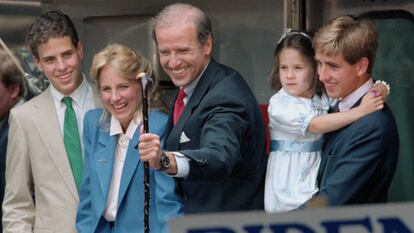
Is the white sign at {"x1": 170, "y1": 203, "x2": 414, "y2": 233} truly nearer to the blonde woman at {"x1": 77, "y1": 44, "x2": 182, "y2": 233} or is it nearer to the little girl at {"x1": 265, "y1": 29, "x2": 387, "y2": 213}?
the little girl at {"x1": 265, "y1": 29, "x2": 387, "y2": 213}

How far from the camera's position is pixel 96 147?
5.51 metres

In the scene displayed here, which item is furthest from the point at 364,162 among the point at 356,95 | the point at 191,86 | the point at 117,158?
the point at 117,158

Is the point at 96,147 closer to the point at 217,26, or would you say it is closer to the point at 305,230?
the point at 217,26

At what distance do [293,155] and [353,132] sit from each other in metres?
0.37

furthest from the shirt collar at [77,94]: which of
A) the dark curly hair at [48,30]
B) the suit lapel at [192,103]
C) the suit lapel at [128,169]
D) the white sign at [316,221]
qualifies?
the white sign at [316,221]

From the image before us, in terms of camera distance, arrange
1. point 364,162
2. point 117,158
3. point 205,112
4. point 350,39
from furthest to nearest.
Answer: point 117,158, point 205,112, point 350,39, point 364,162

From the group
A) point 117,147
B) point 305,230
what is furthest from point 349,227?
point 117,147

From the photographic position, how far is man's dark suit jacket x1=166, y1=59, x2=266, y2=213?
488cm

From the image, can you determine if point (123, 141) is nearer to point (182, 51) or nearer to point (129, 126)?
point (129, 126)

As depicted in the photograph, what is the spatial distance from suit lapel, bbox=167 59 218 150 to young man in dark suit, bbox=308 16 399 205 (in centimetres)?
50

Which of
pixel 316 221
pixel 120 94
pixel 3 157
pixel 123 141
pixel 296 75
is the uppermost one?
pixel 316 221

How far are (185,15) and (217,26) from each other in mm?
1521

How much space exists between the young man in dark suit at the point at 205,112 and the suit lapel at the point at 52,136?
81 centimetres

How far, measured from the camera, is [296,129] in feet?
16.3
